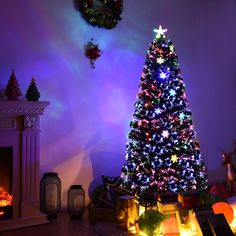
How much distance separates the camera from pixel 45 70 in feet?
13.5

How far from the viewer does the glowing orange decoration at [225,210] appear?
3242mm

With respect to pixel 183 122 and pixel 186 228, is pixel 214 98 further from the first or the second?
pixel 186 228

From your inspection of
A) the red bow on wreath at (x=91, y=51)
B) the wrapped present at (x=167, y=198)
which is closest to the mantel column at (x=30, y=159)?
the red bow on wreath at (x=91, y=51)

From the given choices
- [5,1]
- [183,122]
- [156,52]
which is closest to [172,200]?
[183,122]

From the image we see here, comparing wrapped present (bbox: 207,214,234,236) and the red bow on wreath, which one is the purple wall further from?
wrapped present (bbox: 207,214,234,236)

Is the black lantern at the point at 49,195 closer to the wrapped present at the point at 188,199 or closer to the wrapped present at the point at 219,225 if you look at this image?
the wrapped present at the point at 188,199

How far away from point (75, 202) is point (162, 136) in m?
1.18

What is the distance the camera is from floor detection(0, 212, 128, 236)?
10.7 ft

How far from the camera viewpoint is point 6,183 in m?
3.57

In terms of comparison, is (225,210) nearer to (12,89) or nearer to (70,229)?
(70,229)

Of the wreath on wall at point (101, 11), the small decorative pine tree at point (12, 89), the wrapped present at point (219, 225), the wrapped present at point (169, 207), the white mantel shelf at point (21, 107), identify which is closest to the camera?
the wrapped present at point (219, 225)

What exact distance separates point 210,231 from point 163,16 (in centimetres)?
305

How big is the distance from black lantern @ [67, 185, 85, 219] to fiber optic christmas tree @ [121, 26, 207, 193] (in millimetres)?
499

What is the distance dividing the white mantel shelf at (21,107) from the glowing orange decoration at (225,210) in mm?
1919
